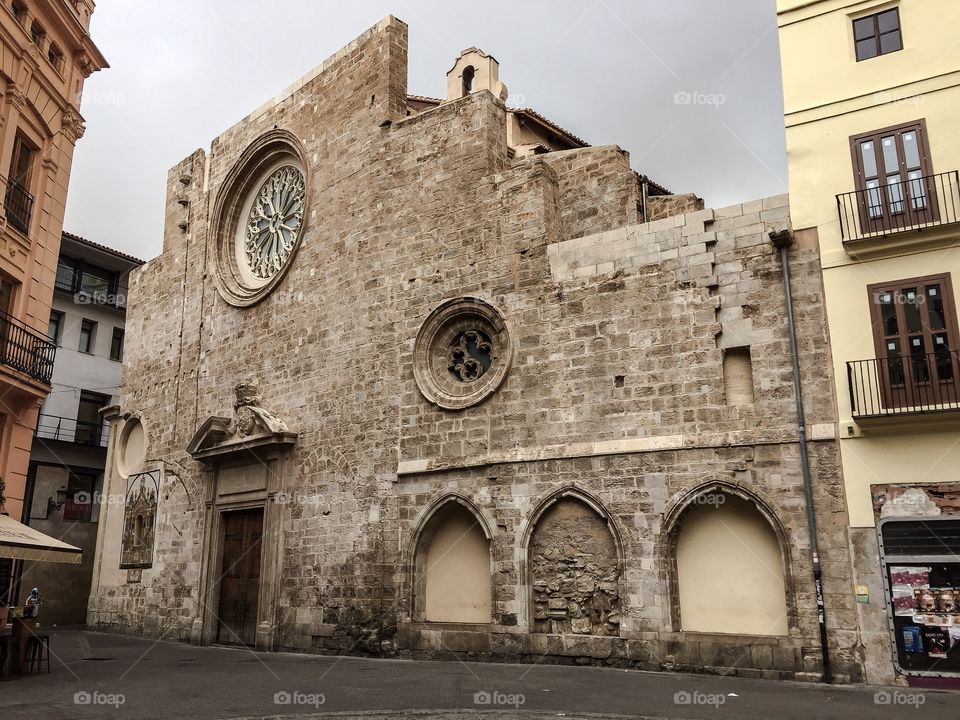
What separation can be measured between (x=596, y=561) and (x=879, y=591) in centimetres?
358

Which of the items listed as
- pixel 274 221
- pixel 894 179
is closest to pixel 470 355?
pixel 894 179

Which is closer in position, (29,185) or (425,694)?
(425,694)

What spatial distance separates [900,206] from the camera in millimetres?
10344

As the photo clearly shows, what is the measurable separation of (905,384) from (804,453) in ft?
4.58

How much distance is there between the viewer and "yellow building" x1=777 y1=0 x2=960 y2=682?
377 inches

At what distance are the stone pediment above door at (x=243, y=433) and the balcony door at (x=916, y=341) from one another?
10.2 m

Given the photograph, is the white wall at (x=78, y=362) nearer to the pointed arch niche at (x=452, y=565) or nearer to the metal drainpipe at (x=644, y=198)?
the pointed arch niche at (x=452, y=565)

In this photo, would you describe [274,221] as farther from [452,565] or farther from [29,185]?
[452,565]

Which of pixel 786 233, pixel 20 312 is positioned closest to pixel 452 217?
pixel 786 233

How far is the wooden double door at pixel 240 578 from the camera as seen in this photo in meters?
15.9

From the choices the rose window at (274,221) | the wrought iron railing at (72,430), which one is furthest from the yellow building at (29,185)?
the wrought iron railing at (72,430)

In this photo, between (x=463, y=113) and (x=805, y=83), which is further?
(x=463, y=113)

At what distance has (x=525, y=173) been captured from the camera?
13695 millimetres

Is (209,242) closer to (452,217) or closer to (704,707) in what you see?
(452,217)
